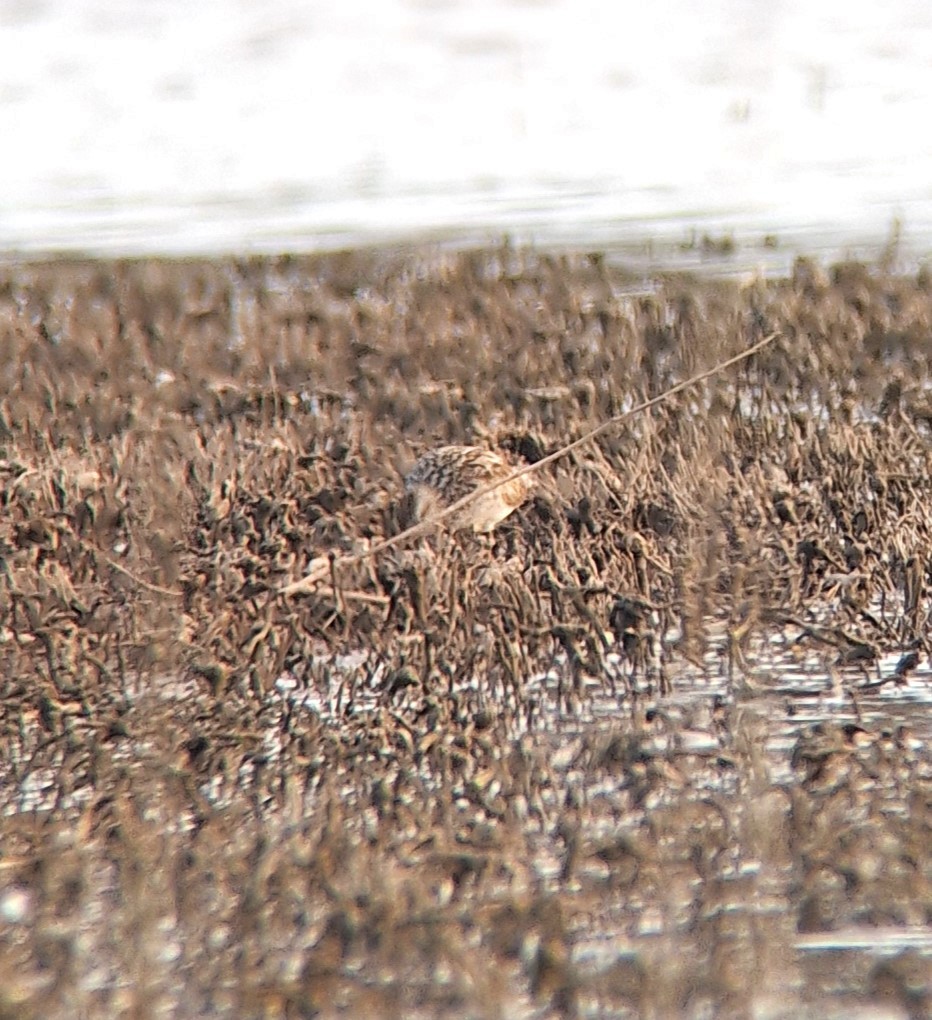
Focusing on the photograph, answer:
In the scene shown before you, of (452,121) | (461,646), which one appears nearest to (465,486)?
(461,646)

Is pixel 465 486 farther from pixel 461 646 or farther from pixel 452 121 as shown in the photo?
pixel 452 121

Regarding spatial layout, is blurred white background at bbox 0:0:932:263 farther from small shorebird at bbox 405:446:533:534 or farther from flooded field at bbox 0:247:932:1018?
small shorebird at bbox 405:446:533:534

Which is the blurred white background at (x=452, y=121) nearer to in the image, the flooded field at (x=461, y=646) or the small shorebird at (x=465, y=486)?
Answer: the flooded field at (x=461, y=646)

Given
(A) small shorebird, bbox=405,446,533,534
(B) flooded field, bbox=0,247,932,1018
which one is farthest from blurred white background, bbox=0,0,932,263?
(A) small shorebird, bbox=405,446,533,534

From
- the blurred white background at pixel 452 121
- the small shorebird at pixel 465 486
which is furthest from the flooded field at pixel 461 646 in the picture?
the blurred white background at pixel 452 121

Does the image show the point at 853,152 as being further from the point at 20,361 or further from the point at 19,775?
the point at 19,775
